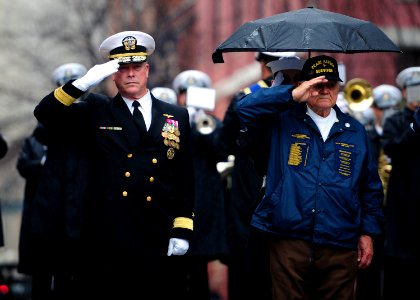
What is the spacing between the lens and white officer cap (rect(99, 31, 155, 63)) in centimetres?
919

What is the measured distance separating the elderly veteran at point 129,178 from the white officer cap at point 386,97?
616 cm

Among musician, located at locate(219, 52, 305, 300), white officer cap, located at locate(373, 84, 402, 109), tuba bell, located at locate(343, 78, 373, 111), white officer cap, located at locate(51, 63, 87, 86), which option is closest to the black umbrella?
musician, located at locate(219, 52, 305, 300)

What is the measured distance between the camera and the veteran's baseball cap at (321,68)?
896 cm

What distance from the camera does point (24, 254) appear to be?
12500 millimetres

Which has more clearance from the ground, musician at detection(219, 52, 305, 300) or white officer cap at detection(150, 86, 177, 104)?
white officer cap at detection(150, 86, 177, 104)

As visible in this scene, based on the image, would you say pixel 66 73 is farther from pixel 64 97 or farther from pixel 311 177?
pixel 311 177

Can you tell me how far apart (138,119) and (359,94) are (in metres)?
5.14

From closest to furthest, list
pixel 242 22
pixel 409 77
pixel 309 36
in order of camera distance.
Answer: pixel 309 36 → pixel 409 77 → pixel 242 22

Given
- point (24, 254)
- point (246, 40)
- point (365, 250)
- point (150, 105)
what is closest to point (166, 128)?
point (150, 105)

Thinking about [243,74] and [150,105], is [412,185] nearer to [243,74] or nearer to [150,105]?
[150,105]

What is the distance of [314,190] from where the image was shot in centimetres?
876

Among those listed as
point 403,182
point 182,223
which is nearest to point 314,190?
Result: point 182,223

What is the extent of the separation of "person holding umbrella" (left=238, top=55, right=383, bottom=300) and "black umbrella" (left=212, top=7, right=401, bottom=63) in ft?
1.03

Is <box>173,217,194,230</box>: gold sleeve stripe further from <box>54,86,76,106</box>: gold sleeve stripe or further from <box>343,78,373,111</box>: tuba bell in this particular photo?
<box>343,78,373,111</box>: tuba bell
